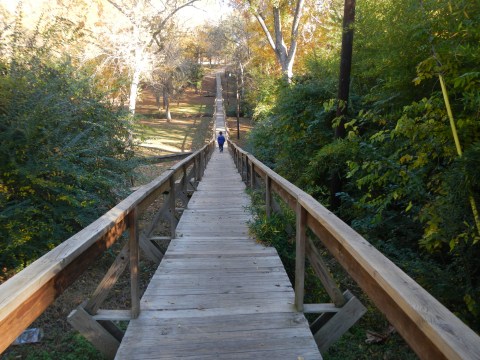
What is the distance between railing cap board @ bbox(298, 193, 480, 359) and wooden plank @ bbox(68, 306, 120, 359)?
77.6 inches

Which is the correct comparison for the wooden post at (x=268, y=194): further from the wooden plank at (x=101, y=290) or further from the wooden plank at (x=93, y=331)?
the wooden plank at (x=93, y=331)

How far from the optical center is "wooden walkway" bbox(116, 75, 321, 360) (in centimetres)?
251

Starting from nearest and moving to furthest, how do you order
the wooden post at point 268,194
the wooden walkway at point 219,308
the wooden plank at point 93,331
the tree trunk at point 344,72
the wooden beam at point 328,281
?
the wooden walkway at point 219,308 < the wooden plank at point 93,331 < the wooden beam at point 328,281 < the wooden post at point 268,194 < the tree trunk at point 344,72

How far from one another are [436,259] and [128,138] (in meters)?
6.56

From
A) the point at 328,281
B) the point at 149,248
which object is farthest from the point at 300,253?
the point at 149,248

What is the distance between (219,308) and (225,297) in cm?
22

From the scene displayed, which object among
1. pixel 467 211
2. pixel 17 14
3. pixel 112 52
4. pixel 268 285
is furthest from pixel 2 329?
pixel 112 52

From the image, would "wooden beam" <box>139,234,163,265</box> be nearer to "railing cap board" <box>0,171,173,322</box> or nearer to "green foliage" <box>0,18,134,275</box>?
"green foliage" <box>0,18,134,275</box>

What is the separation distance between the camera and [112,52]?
19.4 metres

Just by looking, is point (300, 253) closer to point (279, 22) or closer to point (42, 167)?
point (42, 167)

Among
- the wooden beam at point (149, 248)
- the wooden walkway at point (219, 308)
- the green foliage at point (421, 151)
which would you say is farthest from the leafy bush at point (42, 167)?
the green foliage at point (421, 151)

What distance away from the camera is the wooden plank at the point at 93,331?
8.61 feet

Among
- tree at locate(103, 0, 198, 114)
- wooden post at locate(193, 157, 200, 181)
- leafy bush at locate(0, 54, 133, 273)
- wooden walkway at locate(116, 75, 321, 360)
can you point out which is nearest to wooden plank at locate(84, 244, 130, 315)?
wooden walkway at locate(116, 75, 321, 360)

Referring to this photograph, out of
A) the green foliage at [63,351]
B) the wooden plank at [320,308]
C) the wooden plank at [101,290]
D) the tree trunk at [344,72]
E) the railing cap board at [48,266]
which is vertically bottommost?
the green foliage at [63,351]
